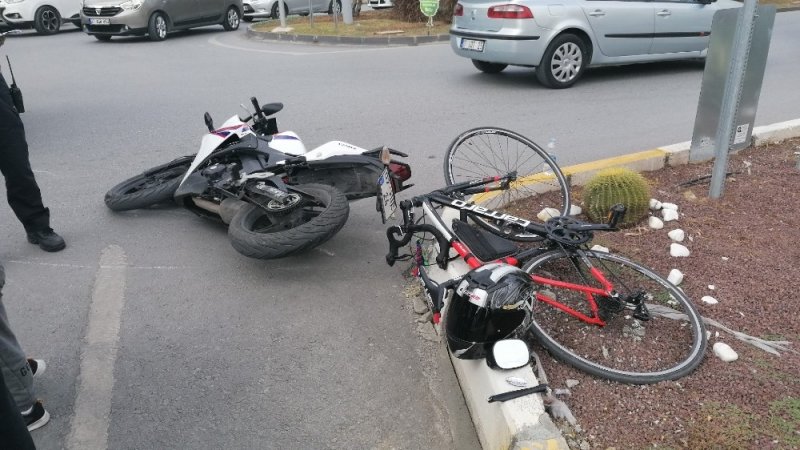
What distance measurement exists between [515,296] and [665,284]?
1079 millimetres

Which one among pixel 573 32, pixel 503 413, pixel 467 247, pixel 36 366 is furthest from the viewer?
pixel 573 32

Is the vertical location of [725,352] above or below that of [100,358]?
above

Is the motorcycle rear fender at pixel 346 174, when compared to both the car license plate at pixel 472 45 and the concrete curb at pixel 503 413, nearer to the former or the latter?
the concrete curb at pixel 503 413

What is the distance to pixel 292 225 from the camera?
416cm

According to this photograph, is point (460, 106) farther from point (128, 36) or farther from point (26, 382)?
point (128, 36)

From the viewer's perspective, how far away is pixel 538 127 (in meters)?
7.13

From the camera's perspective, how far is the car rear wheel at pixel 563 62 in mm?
8688

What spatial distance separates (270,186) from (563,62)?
5869 millimetres

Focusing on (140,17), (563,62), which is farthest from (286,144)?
(140,17)

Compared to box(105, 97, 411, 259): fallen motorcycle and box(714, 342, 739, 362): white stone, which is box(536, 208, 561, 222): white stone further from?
Result: box(714, 342, 739, 362): white stone

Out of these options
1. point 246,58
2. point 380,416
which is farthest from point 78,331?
point 246,58

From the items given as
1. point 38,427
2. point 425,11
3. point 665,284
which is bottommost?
point 38,427

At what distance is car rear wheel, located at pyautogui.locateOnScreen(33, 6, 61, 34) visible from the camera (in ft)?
54.7

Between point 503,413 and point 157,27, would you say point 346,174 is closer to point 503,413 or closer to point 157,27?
point 503,413
